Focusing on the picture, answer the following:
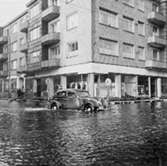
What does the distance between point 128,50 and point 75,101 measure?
684 inches

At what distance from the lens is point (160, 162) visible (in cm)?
535

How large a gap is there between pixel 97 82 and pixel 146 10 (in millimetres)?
14730

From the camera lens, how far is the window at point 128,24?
33.9 metres

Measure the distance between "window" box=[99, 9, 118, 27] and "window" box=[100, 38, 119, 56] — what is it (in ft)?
6.82

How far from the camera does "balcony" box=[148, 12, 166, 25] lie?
3731 cm

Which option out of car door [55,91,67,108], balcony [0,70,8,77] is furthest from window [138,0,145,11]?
balcony [0,70,8,77]

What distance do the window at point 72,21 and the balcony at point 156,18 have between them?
467 inches

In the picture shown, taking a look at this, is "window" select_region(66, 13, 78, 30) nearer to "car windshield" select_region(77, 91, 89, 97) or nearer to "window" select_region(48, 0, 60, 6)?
"window" select_region(48, 0, 60, 6)

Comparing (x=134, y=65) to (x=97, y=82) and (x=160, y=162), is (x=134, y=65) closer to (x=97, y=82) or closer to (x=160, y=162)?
(x=97, y=82)

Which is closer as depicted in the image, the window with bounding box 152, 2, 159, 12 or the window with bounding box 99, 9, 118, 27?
the window with bounding box 99, 9, 118, 27

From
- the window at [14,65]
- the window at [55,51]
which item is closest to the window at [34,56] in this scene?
the window at [55,51]

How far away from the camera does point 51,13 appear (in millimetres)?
34125

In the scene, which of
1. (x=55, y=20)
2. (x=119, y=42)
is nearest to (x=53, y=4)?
(x=55, y=20)

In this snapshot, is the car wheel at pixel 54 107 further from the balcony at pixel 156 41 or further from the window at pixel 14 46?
the window at pixel 14 46
